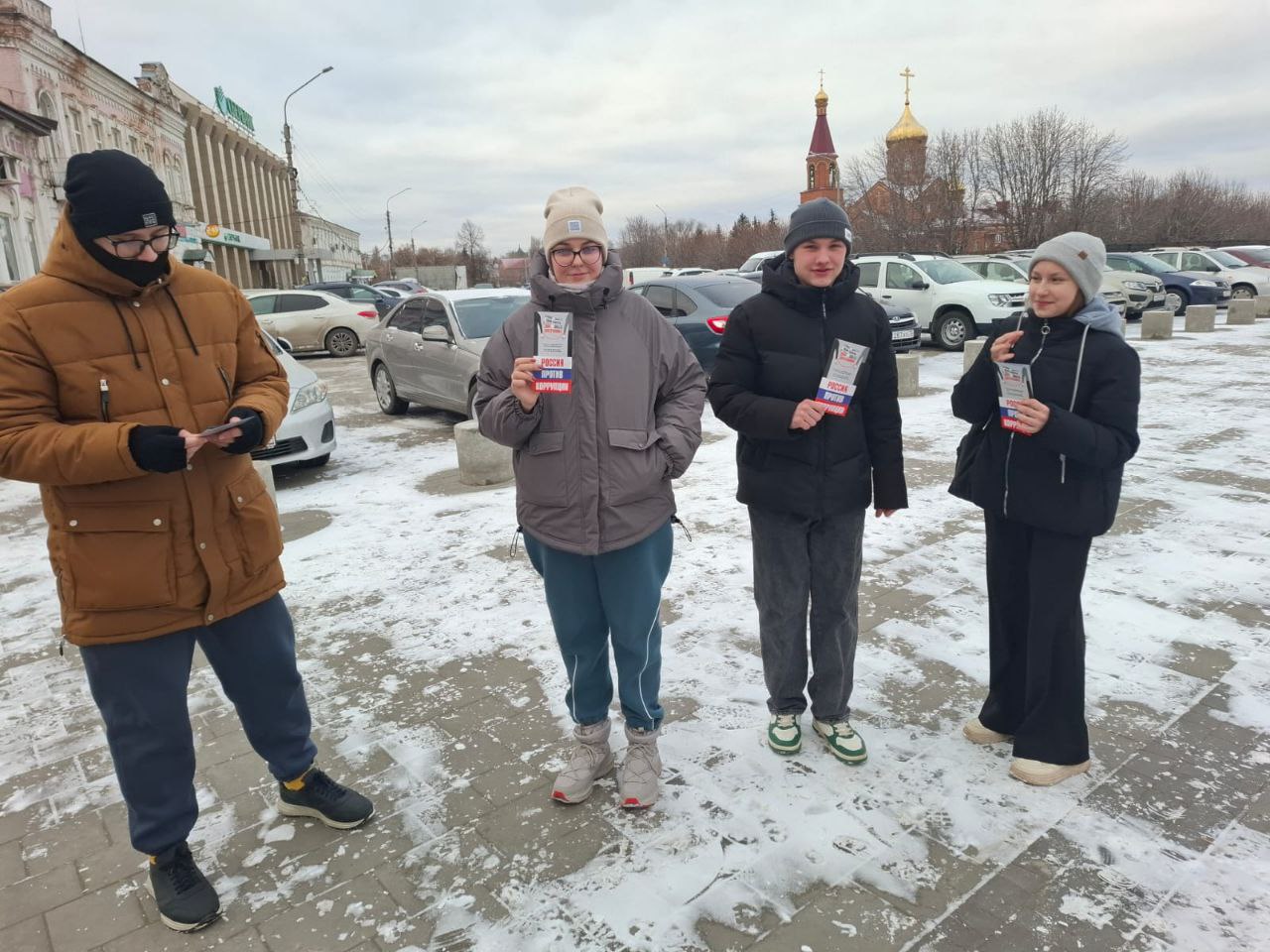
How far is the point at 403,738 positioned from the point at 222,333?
175 cm

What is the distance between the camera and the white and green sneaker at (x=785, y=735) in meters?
3.07

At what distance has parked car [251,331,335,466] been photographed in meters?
7.33

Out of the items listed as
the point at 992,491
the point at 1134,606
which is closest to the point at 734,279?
the point at 1134,606

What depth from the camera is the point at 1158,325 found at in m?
15.4

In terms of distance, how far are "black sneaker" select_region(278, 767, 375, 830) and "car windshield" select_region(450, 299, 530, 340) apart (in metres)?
6.98

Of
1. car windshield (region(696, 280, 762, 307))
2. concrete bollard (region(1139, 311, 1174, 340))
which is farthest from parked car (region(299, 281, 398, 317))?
concrete bollard (region(1139, 311, 1174, 340))

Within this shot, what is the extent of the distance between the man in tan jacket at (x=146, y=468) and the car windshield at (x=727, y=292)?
9.14m

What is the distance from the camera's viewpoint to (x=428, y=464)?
806 centimetres

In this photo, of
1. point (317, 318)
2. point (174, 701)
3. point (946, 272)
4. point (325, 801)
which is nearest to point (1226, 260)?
point (946, 272)

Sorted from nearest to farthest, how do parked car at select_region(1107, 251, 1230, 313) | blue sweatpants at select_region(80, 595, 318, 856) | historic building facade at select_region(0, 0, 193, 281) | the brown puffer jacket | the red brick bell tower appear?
the brown puffer jacket < blue sweatpants at select_region(80, 595, 318, 856) < parked car at select_region(1107, 251, 1230, 313) < historic building facade at select_region(0, 0, 193, 281) < the red brick bell tower

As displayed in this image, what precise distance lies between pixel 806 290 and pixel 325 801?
7.91ft

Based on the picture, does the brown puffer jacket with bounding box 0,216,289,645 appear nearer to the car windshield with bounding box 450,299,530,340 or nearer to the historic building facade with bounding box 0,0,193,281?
the car windshield with bounding box 450,299,530,340

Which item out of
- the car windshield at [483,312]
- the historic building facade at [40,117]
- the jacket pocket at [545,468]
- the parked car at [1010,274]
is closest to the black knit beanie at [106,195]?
the jacket pocket at [545,468]

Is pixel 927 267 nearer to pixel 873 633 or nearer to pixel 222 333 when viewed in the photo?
pixel 873 633
